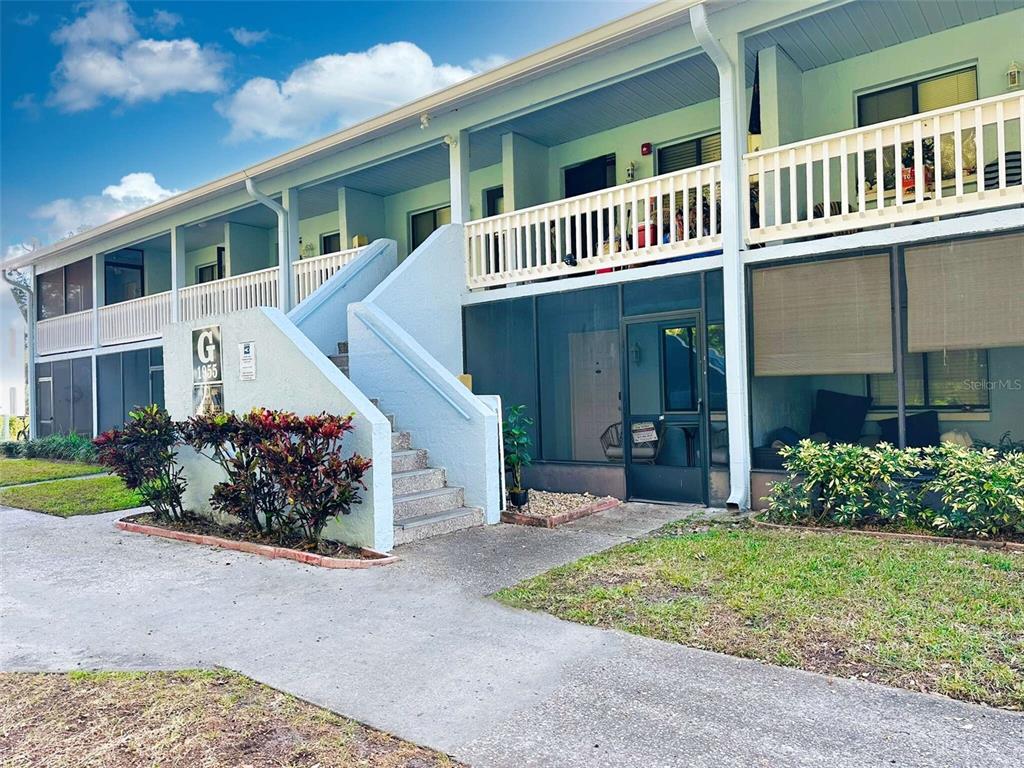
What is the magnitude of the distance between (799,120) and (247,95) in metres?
16.8

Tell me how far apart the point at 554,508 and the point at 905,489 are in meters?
3.45

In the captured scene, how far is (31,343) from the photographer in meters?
19.1

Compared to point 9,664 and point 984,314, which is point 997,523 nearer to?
point 984,314

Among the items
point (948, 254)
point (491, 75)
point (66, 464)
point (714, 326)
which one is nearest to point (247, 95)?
point (66, 464)

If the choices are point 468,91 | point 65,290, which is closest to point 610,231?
point 468,91

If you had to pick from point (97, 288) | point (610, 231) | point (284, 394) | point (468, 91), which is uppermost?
point (468, 91)

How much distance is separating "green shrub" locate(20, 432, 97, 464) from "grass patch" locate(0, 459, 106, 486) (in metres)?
0.19

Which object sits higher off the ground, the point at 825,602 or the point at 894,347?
the point at 894,347

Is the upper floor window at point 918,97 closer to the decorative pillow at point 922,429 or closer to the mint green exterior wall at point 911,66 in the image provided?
the mint green exterior wall at point 911,66

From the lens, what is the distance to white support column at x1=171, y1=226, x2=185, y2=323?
14.7 m

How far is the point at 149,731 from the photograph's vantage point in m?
3.07

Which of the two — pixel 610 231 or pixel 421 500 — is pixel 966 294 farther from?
pixel 421 500

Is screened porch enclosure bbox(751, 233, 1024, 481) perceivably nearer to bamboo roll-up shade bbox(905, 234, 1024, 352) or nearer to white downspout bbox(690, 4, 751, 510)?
bamboo roll-up shade bbox(905, 234, 1024, 352)

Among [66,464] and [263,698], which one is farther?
[66,464]
